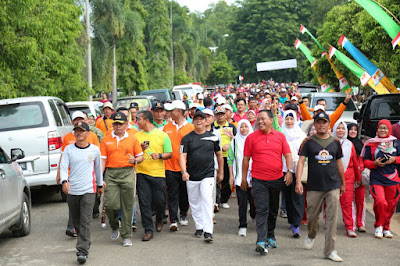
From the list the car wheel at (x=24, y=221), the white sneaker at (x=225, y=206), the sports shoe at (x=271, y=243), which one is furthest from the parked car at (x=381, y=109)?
the car wheel at (x=24, y=221)

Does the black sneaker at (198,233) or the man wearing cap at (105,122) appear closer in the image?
the black sneaker at (198,233)

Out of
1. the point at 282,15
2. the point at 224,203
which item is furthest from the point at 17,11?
the point at 282,15

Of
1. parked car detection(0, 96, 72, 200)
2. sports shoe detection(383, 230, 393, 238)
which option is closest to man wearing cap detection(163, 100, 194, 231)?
parked car detection(0, 96, 72, 200)

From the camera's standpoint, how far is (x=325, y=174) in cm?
750

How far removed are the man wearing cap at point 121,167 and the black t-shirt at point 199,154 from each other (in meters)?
0.77

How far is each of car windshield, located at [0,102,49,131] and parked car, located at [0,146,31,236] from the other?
6.71 ft

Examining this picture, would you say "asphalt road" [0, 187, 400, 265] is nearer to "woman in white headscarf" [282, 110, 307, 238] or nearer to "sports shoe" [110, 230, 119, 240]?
"sports shoe" [110, 230, 119, 240]

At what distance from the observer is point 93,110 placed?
16438 mm

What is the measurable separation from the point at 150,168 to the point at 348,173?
2847 mm

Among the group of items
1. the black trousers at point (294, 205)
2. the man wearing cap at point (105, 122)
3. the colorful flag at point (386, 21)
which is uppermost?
the colorful flag at point (386, 21)

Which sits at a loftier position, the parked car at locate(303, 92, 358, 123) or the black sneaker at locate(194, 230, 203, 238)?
the parked car at locate(303, 92, 358, 123)

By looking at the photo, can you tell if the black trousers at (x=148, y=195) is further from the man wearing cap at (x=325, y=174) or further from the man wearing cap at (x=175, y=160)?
the man wearing cap at (x=325, y=174)

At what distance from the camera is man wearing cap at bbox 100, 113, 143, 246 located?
820 cm

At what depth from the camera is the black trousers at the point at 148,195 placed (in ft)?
28.4
